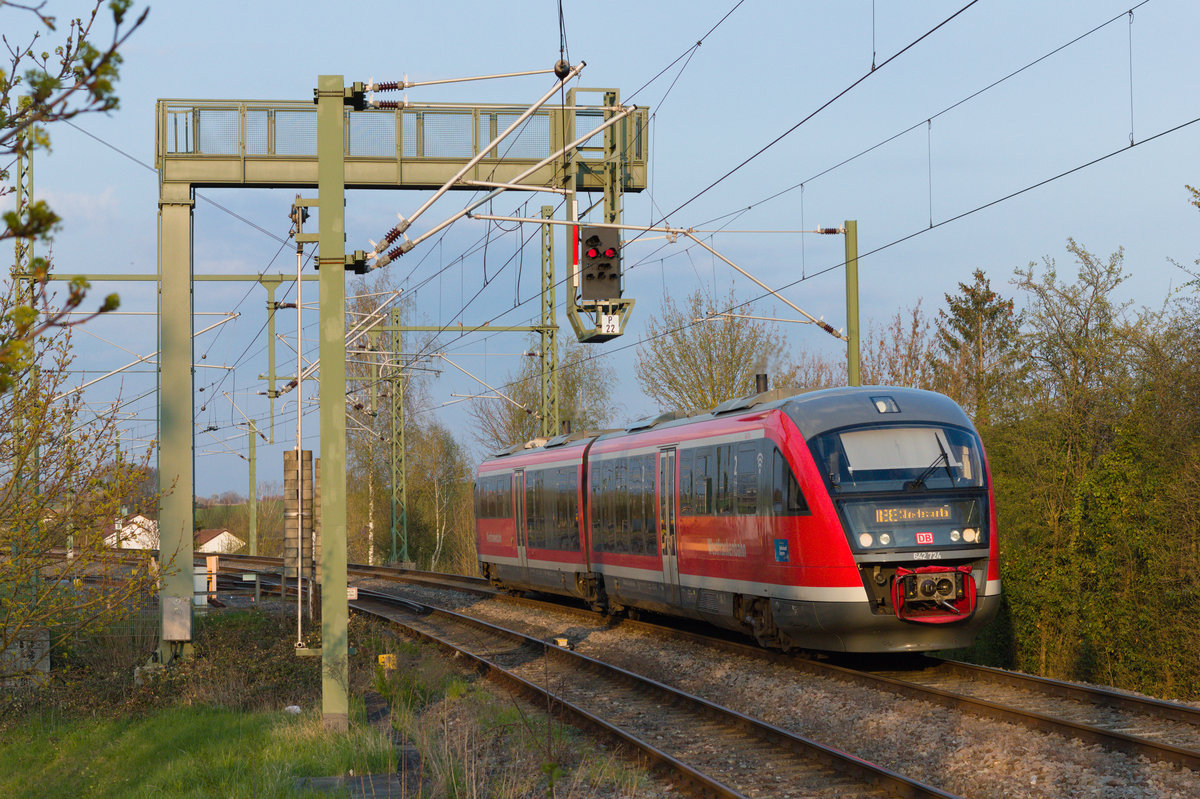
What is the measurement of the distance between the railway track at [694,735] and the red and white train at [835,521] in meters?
1.97

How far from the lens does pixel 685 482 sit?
17.3 metres

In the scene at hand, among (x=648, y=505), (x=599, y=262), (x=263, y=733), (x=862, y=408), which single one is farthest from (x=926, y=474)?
(x=263, y=733)

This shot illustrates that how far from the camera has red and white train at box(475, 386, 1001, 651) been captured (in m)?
13.2

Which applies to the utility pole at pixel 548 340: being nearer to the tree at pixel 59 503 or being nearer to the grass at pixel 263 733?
the grass at pixel 263 733

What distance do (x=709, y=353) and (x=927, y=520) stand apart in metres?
25.1

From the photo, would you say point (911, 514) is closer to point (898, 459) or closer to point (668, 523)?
point (898, 459)

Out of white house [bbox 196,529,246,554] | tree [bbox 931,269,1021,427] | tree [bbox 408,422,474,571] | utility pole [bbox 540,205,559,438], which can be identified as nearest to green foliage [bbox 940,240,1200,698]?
tree [bbox 931,269,1021,427]

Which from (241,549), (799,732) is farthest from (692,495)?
(241,549)

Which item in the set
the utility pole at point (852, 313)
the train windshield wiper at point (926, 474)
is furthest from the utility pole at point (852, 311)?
the train windshield wiper at point (926, 474)

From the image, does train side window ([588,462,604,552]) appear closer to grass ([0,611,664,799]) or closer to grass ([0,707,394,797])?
grass ([0,611,664,799])

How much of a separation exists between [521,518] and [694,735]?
15518 mm

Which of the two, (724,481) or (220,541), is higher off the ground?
(724,481)

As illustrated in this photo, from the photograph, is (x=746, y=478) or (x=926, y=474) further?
(x=746, y=478)

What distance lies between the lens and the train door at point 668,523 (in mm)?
17766
